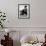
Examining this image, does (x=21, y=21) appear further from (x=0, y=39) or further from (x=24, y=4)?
(x=0, y=39)

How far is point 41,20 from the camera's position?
3.35m

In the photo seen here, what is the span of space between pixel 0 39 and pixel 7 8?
0.82 m

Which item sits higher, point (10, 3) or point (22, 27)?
point (10, 3)

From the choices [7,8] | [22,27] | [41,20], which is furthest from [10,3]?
[41,20]

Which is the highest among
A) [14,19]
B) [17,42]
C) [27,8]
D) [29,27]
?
[27,8]

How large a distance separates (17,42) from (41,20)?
0.85 metres

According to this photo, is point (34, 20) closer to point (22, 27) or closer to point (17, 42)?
point (22, 27)

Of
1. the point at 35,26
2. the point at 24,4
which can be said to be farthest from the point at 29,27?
the point at 24,4

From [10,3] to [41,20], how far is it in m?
0.92

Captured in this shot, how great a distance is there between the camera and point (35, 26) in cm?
334

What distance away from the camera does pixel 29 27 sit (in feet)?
11.0

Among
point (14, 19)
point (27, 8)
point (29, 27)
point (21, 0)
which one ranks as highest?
point (21, 0)

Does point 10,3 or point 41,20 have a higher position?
point 10,3

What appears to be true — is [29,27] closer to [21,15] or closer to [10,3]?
[21,15]
